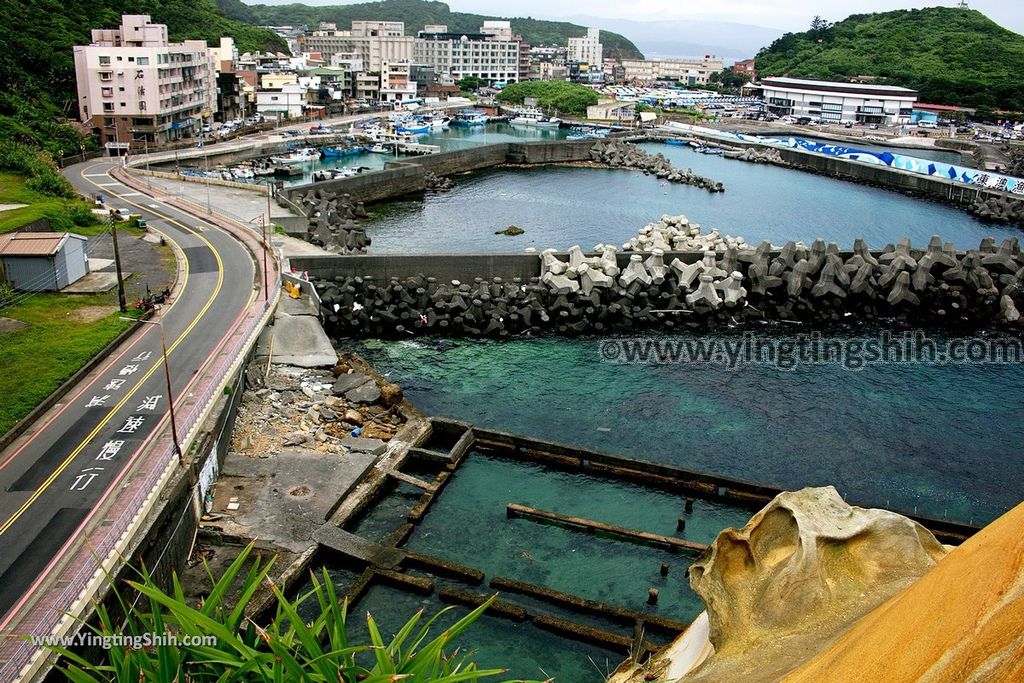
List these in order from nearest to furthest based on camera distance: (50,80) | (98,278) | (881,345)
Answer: (98,278)
(881,345)
(50,80)

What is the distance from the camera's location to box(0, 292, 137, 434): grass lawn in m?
23.0

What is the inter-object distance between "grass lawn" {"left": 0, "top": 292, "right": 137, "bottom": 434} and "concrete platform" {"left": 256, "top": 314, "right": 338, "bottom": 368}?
5.21 m

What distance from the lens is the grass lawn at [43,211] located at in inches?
1515

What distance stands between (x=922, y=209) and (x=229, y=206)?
6625 cm

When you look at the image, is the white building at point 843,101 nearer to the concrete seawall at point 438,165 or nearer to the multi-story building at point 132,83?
the concrete seawall at point 438,165

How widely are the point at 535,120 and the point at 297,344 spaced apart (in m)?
130

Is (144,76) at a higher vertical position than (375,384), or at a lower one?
higher

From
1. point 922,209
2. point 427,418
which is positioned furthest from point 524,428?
point 922,209

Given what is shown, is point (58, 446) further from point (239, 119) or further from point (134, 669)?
point (239, 119)

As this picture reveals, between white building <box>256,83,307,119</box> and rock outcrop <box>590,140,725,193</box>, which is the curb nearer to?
rock outcrop <box>590,140,725,193</box>

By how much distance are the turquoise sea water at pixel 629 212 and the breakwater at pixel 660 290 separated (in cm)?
1302

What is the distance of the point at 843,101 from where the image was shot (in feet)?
489

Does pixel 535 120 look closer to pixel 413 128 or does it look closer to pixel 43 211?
pixel 413 128

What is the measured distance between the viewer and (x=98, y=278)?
3397 cm
